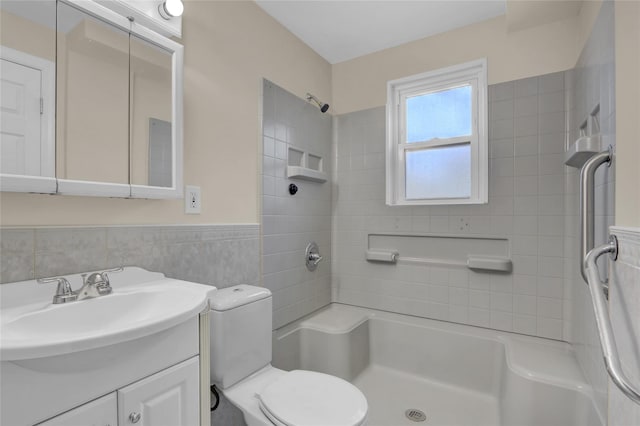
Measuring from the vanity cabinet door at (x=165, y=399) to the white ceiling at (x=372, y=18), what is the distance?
78.1 inches

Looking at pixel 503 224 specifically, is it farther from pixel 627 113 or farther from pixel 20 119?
pixel 20 119

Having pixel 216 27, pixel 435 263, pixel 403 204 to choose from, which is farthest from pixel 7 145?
pixel 435 263

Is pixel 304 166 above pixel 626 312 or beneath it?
above

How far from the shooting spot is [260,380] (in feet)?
4.57

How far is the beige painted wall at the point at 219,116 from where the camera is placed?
4.12 feet

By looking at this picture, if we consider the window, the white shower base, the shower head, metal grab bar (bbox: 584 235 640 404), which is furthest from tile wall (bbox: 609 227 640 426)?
the shower head

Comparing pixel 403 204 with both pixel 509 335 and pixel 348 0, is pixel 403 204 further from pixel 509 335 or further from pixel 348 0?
pixel 348 0

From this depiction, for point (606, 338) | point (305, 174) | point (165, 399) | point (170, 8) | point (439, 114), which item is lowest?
point (165, 399)

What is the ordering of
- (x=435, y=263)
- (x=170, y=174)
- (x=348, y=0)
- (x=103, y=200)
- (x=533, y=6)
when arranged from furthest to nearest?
(x=435, y=263), (x=348, y=0), (x=533, y=6), (x=170, y=174), (x=103, y=200)

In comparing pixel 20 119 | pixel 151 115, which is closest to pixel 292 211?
pixel 151 115

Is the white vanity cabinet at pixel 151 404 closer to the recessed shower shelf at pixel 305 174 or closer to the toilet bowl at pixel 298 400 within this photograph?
the toilet bowl at pixel 298 400

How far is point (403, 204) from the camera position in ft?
7.54

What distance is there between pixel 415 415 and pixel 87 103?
2.20 metres

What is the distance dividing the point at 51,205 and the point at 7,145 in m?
0.21
